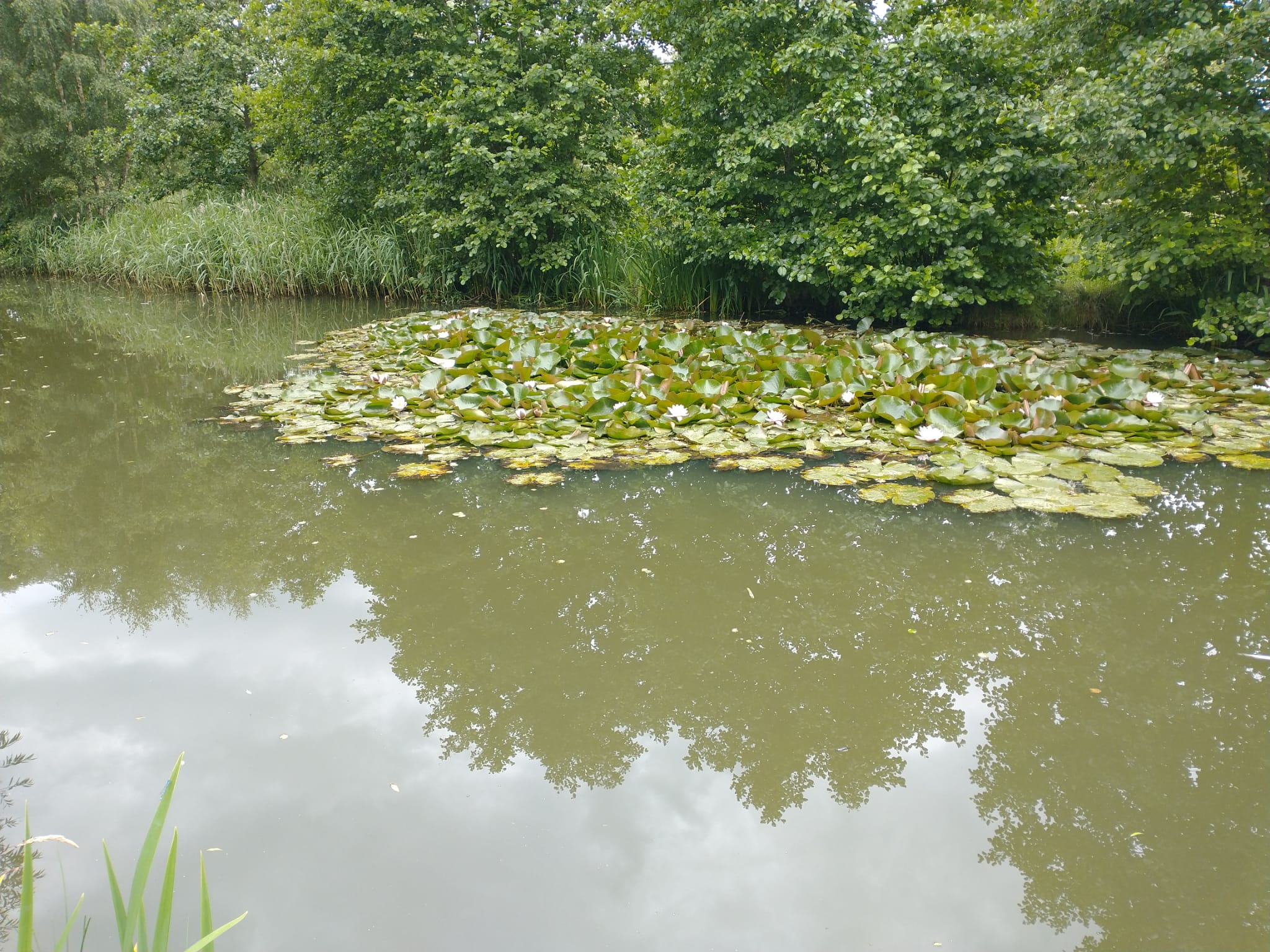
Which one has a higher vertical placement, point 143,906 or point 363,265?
point 363,265

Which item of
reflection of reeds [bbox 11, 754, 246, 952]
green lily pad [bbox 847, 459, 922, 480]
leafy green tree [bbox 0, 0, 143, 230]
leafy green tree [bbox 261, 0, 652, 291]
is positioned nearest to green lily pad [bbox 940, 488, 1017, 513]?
green lily pad [bbox 847, 459, 922, 480]

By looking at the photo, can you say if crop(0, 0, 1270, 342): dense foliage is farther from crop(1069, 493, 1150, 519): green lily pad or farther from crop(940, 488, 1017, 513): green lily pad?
crop(940, 488, 1017, 513): green lily pad

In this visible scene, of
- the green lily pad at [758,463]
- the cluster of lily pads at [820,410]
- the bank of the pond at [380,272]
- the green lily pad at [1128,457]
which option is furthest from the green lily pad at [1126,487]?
the bank of the pond at [380,272]

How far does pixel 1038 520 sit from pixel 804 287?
4517mm

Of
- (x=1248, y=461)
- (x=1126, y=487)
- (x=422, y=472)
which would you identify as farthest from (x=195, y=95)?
(x=1248, y=461)

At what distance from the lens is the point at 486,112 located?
8344mm

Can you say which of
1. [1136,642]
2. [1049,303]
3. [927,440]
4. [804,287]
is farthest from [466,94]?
[1136,642]

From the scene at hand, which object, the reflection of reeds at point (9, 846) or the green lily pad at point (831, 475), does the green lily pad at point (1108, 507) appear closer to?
the green lily pad at point (831, 475)

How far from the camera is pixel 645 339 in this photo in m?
5.43

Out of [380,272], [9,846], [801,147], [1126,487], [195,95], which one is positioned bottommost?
[9,846]

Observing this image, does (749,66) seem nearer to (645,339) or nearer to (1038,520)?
(645,339)

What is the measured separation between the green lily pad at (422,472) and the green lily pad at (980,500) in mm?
2040

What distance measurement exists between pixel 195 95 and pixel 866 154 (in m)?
11.5

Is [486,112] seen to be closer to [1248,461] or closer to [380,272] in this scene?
[380,272]
